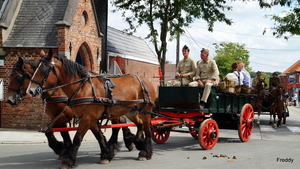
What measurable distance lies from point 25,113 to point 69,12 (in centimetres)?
419

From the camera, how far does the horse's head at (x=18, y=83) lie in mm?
6055

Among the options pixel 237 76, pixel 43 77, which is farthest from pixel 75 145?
pixel 237 76

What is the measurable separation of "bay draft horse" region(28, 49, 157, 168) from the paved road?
53 centimetres

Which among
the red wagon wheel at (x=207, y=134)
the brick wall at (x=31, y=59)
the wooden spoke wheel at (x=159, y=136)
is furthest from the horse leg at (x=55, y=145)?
the brick wall at (x=31, y=59)

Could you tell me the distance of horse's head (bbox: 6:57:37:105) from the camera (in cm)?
605

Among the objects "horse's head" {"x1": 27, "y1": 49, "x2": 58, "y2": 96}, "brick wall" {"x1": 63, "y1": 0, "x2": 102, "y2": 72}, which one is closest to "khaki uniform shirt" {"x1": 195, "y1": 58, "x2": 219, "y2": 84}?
"horse's head" {"x1": 27, "y1": 49, "x2": 58, "y2": 96}

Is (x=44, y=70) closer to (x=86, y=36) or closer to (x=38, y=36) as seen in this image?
(x=38, y=36)

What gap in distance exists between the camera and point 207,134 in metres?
8.71

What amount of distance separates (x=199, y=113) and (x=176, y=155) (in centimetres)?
143

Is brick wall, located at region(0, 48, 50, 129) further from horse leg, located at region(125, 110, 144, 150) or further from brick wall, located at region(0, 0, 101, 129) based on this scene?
horse leg, located at region(125, 110, 144, 150)

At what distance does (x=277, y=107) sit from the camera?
52.9 feet

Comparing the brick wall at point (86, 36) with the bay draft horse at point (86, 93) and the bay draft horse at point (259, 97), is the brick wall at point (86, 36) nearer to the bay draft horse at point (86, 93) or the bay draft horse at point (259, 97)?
the bay draft horse at point (86, 93)

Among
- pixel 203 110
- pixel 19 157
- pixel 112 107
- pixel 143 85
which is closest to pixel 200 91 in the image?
pixel 203 110

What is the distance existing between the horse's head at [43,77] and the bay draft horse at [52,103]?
0.27 feet
